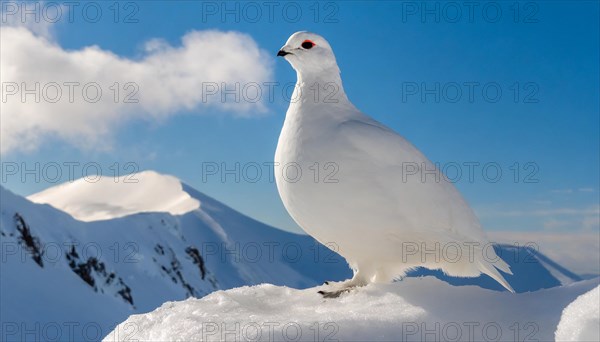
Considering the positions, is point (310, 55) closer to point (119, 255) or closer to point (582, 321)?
point (582, 321)

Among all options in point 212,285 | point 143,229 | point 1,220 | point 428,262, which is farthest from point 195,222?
point 428,262

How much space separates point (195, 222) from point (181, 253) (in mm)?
10678

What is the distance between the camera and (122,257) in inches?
1896

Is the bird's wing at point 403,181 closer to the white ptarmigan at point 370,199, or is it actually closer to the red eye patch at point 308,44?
the white ptarmigan at point 370,199

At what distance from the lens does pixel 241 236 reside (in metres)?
80.2

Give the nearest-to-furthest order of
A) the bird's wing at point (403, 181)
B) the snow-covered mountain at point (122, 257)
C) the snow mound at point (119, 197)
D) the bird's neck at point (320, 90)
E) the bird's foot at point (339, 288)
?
the bird's foot at point (339, 288), the bird's wing at point (403, 181), the bird's neck at point (320, 90), the snow-covered mountain at point (122, 257), the snow mound at point (119, 197)

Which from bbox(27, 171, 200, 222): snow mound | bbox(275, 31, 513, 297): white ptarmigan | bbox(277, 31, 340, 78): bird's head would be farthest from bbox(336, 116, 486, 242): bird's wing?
bbox(27, 171, 200, 222): snow mound

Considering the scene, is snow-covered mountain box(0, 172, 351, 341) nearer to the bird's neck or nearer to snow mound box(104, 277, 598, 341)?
the bird's neck

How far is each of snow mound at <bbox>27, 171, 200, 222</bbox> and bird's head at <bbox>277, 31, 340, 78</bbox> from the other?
64.6 meters

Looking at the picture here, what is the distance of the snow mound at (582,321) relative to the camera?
307cm

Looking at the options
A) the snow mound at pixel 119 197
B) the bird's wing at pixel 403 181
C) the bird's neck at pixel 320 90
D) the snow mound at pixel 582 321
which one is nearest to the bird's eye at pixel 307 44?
the bird's neck at pixel 320 90

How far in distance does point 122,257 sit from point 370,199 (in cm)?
4587

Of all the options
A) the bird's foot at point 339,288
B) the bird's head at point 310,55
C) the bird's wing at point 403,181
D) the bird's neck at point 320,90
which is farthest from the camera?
the bird's head at point 310,55

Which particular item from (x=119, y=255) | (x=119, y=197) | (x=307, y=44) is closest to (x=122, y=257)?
(x=119, y=255)
